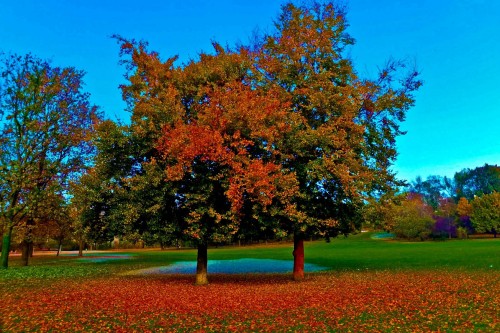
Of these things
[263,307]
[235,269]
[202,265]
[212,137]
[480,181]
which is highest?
[480,181]

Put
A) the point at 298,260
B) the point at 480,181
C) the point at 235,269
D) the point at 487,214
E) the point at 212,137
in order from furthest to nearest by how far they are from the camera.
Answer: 1. the point at 480,181
2. the point at 487,214
3. the point at 235,269
4. the point at 298,260
5. the point at 212,137

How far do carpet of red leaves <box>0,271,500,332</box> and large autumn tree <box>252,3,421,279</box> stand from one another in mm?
4803

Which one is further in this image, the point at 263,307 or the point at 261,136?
the point at 261,136

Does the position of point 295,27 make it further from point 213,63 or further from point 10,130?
point 10,130

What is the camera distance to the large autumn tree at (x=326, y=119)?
22812 millimetres

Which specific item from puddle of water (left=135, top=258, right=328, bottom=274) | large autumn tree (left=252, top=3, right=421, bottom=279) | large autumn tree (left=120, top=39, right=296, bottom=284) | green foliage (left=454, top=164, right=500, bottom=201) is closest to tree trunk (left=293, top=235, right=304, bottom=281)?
large autumn tree (left=252, top=3, right=421, bottom=279)

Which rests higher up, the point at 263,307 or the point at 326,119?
the point at 326,119

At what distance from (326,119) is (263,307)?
13221 mm

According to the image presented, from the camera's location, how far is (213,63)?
24422 millimetres

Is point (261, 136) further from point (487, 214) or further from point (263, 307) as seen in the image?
point (487, 214)

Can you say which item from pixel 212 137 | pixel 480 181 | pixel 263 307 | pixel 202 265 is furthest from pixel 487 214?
pixel 263 307

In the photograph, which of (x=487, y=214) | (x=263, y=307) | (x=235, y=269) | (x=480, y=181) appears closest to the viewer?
(x=263, y=307)

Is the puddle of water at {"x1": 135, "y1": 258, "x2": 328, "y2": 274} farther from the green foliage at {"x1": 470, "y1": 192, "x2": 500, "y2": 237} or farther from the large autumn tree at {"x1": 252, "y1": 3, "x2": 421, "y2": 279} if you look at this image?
the green foliage at {"x1": 470, "y1": 192, "x2": 500, "y2": 237}

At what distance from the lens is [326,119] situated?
24844mm
